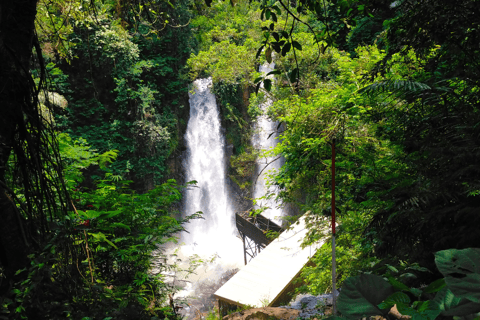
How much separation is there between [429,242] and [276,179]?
Result: 3.72 m

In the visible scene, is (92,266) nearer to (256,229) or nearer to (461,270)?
(461,270)

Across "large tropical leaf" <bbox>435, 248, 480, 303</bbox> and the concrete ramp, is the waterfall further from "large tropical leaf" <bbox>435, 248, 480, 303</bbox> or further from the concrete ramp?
"large tropical leaf" <bbox>435, 248, 480, 303</bbox>

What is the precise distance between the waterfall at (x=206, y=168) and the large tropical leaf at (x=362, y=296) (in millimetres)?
15410

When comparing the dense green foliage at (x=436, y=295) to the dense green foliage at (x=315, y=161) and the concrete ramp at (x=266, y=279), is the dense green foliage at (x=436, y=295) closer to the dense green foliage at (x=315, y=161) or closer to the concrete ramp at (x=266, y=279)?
the dense green foliage at (x=315, y=161)

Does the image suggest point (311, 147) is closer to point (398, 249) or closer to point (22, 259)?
point (398, 249)

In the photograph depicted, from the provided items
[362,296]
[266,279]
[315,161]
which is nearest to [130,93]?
[266,279]

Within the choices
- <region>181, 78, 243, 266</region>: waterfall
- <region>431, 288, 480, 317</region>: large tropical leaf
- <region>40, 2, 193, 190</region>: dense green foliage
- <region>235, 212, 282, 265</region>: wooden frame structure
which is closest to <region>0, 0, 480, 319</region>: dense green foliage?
<region>431, 288, 480, 317</region>: large tropical leaf

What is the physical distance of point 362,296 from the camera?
58 cm

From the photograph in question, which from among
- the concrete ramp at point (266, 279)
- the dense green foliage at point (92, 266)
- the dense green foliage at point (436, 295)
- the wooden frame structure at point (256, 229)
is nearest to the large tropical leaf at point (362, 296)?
the dense green foliage at point (436, 295)

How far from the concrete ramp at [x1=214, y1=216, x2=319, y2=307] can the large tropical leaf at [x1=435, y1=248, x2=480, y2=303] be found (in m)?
6.29

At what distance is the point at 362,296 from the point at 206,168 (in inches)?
622

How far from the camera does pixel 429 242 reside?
2164mm

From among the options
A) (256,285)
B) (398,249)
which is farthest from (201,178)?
(398,249)

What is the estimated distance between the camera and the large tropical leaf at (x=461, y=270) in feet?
1.49
